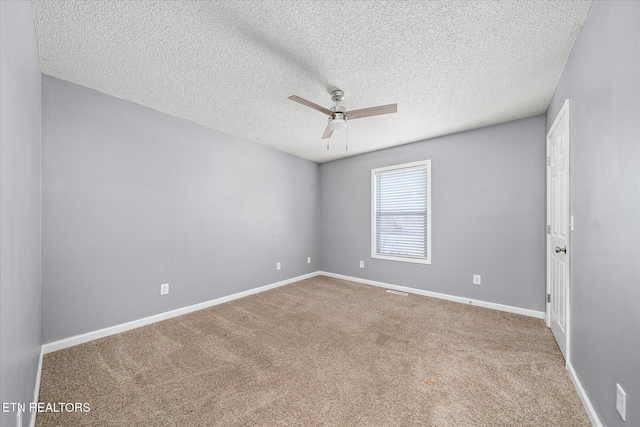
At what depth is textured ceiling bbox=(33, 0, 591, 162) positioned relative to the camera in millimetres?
1561

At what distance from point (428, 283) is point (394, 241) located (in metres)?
0.85

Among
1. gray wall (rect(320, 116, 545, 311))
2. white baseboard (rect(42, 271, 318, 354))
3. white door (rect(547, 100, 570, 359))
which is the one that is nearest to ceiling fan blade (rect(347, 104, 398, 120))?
white door (rect(547, 100, 570, 359))

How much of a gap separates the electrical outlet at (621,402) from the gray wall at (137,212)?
12.1 feet

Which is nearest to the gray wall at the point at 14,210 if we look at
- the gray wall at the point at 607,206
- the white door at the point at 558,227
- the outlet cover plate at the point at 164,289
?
the outlet cover plate at the point at 164,289

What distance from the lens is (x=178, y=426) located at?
1447 millimetres

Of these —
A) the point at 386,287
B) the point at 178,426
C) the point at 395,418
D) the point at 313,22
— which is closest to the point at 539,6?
the point at 313,22

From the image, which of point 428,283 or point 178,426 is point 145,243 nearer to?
point 178,426

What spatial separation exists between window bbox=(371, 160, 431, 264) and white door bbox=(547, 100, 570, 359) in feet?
4.67

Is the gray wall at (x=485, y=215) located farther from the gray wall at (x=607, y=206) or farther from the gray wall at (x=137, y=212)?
the gray wall at (x=137, y=212)

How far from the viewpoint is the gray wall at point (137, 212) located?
2.29 meters

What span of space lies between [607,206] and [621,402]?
3.08 feet

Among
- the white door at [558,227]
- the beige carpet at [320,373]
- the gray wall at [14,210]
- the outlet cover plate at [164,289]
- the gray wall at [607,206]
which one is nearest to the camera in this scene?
the gray wall at [14,210]

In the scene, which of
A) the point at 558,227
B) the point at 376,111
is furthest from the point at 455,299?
the point at 376,111

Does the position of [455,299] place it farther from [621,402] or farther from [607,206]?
[607,206]
